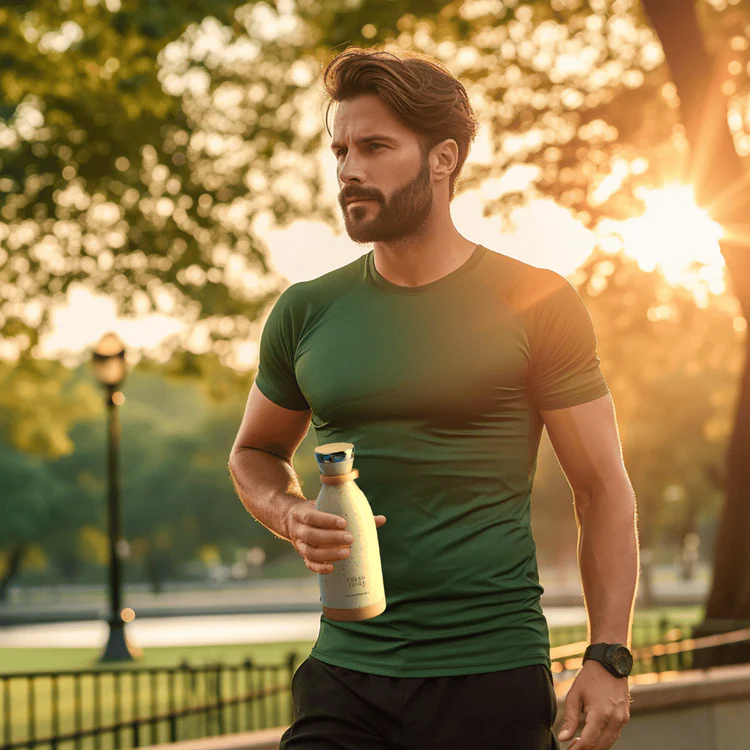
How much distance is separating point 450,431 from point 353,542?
0.35 meters

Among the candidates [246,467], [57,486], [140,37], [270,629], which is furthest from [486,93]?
[57,486]

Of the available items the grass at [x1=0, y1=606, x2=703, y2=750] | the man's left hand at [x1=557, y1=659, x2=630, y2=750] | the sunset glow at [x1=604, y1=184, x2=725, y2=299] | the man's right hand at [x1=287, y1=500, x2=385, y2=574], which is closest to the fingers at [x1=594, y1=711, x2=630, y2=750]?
the man's left hand at [x1=557, y1=659, x2=630, y2=750]

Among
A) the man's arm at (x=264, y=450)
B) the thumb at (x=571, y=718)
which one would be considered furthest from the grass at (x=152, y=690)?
the thumb at (x=571, y=718)

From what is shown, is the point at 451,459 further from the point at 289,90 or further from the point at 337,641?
the point at 289,90

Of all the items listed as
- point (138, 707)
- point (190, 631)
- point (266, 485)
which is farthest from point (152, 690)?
point (190, 631)

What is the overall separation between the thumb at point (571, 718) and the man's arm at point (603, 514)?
0.16 m

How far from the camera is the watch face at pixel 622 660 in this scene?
280 cm

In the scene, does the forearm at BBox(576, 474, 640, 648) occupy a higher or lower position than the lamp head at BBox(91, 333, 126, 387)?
lower

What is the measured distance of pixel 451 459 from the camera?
2740 mm

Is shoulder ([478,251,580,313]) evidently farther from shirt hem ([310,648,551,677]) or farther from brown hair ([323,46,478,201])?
shirt hem ([310,648,551,677])

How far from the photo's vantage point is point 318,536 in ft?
8.46

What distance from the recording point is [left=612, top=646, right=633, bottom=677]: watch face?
2.80 metres

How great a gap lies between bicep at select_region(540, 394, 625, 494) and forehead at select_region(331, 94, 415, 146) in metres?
0.74

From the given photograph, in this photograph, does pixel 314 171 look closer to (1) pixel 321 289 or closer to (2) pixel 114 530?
(2) pixel 114 530
